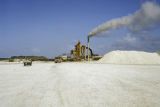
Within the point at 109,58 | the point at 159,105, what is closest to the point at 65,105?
the point at 159,105

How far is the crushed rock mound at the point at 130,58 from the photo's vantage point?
227 feet

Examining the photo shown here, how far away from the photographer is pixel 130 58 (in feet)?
235

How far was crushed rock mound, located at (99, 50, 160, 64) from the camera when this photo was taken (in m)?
69.2

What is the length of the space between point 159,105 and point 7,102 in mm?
5355

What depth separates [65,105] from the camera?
9703 millimetres

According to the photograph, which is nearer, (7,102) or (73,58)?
(7,102)

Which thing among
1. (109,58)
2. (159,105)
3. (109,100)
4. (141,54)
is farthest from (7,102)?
(141,54)

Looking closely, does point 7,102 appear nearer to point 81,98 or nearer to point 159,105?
point 81,98

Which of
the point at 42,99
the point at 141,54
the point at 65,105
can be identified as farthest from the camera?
the point at 141,54

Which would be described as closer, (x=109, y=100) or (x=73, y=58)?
(x=109, y=100)

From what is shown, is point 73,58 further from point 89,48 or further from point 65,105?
point 65,105

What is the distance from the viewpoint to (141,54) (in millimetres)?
76500

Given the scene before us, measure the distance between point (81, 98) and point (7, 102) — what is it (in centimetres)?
280

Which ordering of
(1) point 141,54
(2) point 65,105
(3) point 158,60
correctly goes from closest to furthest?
(2) point 65,105
(3) point 158,60
(1) point 141,54
